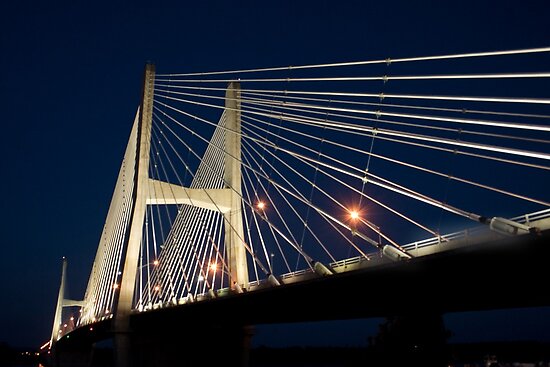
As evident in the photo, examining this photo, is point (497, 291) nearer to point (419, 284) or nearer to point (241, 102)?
point (419, 284)

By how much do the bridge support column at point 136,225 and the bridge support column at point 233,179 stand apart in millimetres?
3531

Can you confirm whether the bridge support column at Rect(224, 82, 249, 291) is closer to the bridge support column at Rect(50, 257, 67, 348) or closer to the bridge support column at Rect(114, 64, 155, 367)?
the bridge support column at Rect(114, 64, 155, 367)

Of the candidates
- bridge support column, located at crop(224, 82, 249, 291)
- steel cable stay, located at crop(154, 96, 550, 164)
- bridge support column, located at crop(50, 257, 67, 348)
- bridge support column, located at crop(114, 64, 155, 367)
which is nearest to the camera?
steel cable stay, located at crop(154, 96, 550, 164)

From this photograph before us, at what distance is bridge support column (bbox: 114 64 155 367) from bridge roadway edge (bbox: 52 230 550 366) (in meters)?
0.70

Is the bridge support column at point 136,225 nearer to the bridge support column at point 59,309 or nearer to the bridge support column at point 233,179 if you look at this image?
the bridge support column at point 233,179

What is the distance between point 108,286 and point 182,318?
821 centimetres

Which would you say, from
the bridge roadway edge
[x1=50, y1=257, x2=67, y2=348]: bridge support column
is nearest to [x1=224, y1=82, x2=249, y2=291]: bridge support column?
the bridge roadway edge

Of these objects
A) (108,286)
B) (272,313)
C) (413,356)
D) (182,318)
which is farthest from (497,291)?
(108,286)

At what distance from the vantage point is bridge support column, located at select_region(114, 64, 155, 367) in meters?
27.8

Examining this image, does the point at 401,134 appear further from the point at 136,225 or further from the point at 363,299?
the point at 136,225

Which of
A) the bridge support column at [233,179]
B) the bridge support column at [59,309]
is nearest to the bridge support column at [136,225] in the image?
the bridge support column at [233,179]

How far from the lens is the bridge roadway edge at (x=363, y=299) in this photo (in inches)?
512

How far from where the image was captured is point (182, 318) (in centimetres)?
2722

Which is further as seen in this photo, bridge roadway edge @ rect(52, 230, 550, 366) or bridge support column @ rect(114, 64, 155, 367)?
bridge support column @ rect(114, 64, 155, 367)
